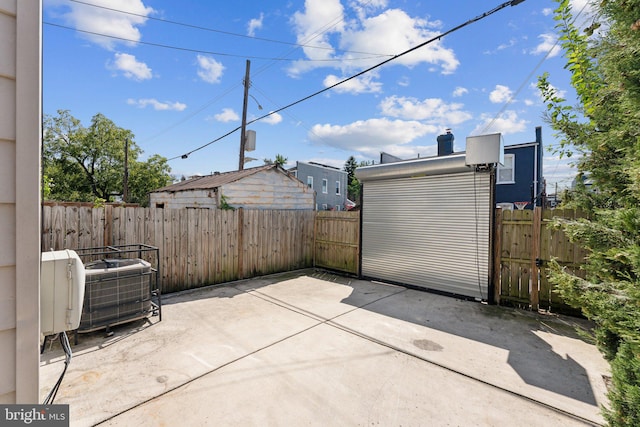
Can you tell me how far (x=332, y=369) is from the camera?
115 inches

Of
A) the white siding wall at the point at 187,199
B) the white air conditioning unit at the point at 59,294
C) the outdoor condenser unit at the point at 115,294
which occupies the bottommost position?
the outdoor condenser unit at the point at 115,294

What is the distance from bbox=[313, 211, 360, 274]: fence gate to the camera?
738cm

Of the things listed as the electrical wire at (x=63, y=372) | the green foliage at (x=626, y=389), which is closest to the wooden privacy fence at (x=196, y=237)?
the electrical wire at (x=63, y=372)

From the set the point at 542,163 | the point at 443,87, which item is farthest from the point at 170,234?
the point at 542,163

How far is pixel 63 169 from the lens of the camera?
20156 millimetres

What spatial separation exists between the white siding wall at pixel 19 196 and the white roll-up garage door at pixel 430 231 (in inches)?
237

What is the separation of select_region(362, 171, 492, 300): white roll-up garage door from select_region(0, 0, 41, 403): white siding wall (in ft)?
19.8

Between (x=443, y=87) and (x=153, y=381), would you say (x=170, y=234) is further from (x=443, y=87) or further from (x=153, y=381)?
(x=443, y=87)

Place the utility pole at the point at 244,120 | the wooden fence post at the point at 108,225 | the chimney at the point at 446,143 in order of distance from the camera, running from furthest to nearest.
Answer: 1. the utility pole at the point at 244,120
2. the chimney at the point at 446,143
3. the wooden fence post at the point at 108,225

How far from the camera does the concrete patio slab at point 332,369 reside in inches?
90.3

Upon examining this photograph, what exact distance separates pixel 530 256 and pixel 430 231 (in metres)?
1.78

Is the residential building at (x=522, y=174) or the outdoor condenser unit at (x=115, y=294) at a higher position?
the residential building at (x=522, y=174)

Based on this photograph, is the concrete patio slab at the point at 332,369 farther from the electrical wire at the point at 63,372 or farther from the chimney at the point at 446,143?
the chimney at the point at 446,143

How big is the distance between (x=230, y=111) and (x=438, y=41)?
904cm
